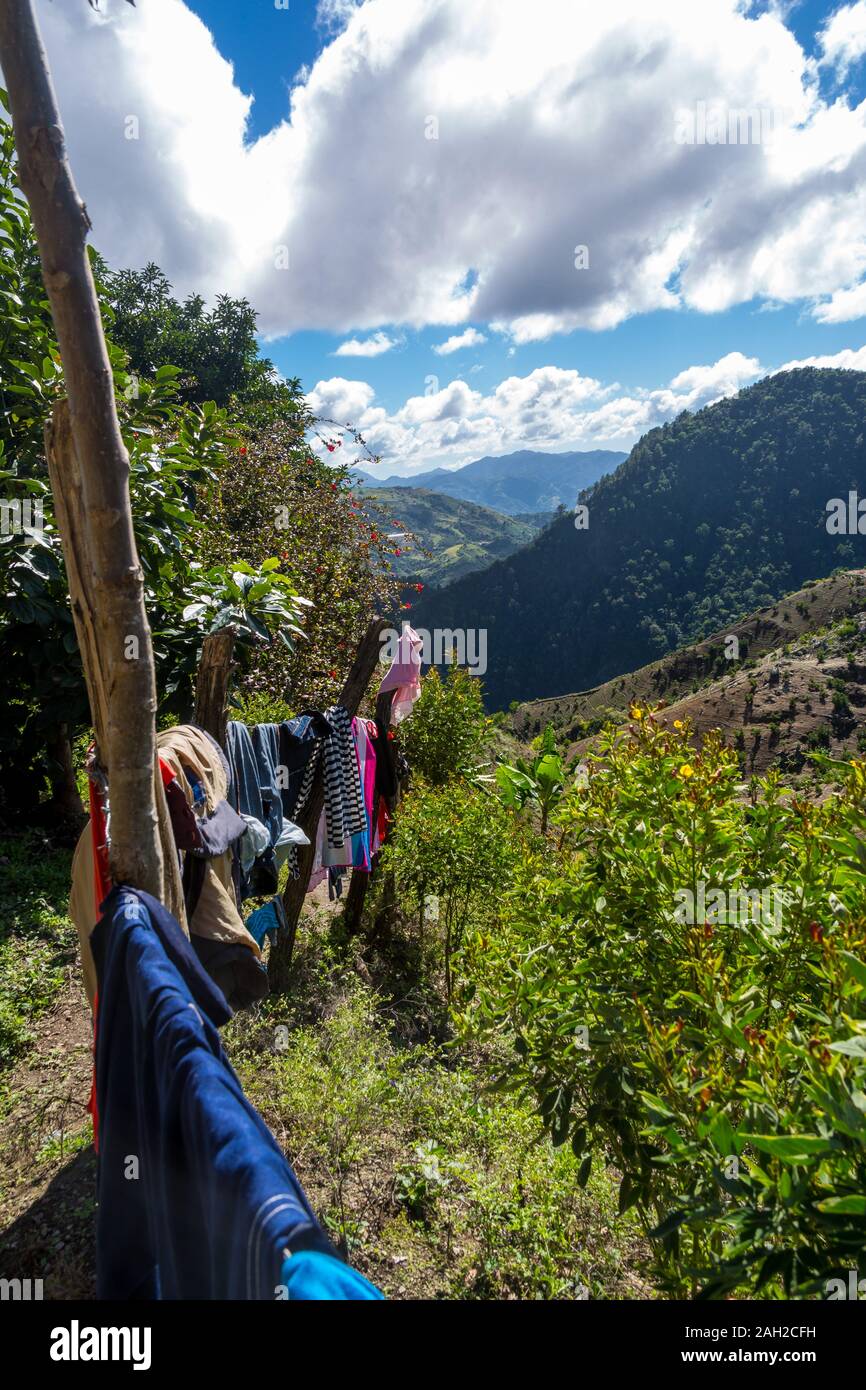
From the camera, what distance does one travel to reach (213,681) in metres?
2.85

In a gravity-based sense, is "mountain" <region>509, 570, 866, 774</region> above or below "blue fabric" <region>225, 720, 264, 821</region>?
above

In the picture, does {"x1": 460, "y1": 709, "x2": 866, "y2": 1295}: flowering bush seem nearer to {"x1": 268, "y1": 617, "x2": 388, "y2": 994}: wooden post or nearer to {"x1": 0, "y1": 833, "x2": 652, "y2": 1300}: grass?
{"x1": 0, "y1": 833, "x2": 652, "y2": 1300}: grass

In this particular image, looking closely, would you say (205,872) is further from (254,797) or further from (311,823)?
(311,823)

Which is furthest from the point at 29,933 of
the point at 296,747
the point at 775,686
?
the point at 775,686

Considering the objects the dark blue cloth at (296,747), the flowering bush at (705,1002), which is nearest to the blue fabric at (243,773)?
the dark blue cloth at (296,747)

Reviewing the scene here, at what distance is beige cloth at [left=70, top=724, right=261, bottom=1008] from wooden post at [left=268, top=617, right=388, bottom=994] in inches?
69.7

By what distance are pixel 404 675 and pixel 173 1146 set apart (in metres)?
4.39

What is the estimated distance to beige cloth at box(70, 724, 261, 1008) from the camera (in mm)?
2307

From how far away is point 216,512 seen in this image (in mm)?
8352

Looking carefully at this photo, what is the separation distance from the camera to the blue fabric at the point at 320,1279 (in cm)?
79

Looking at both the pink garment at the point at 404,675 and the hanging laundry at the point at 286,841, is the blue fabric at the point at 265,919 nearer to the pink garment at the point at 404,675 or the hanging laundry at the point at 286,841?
the hanging laundry at the point at 286,841

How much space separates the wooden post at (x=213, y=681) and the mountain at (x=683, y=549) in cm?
9600

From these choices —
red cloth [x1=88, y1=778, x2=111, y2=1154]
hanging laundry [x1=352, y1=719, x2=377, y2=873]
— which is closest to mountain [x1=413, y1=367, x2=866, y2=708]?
hanging laundry [x1=352, y1=719, x2=377, y2=873]
